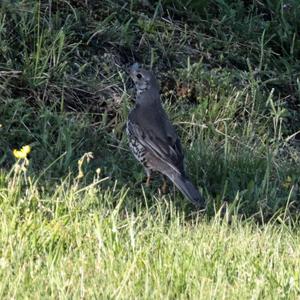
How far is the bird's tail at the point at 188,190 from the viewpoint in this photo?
286 inches

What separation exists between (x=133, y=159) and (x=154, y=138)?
49cm

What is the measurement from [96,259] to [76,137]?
265 centimetres

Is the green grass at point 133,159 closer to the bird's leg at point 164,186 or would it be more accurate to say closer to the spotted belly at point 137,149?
the bird's leg at point 164,186

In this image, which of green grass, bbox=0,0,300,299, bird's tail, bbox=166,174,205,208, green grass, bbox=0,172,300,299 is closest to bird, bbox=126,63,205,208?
Result: bird's tail, bbox=166,174,205,208

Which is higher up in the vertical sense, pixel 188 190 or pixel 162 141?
pixel 162 141

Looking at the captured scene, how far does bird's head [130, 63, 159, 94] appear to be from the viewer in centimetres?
830

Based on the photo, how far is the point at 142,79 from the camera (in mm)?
8336

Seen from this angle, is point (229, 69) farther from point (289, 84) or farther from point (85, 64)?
point (85, 64)

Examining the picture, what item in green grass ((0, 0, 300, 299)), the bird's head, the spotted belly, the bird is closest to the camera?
green grass ((0, 0, 300, 299))

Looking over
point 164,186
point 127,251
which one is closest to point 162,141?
point 164,186

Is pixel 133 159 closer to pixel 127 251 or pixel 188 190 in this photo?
pixel 188 190

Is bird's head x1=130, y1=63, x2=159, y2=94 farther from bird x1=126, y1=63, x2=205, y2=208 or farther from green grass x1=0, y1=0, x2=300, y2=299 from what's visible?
green grass x1=0, y1=0, x2=300, y2=299

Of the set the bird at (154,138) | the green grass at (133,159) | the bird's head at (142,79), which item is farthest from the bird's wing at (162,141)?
the bird's head at (142,79)

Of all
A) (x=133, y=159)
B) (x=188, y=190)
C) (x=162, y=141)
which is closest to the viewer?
(x=188, y=190)
